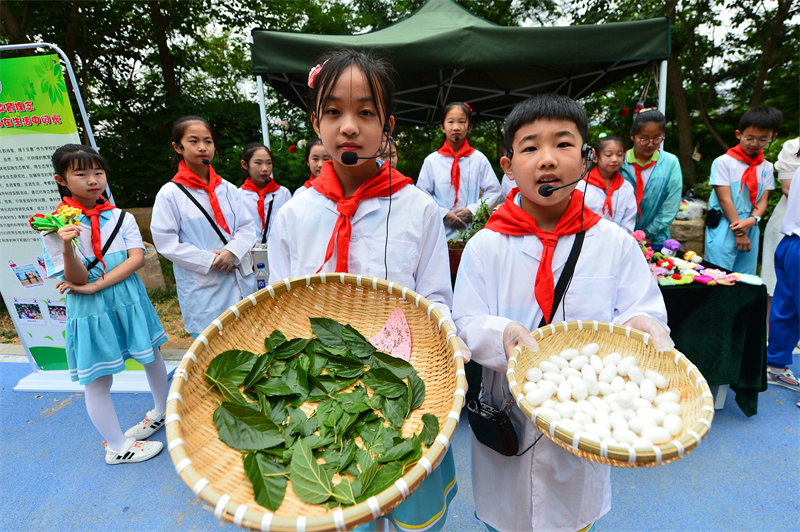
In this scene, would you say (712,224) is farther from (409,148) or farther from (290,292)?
(409,148)

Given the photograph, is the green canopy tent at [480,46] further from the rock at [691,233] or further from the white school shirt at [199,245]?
the rock at [691,233]

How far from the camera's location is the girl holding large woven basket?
4.72ft

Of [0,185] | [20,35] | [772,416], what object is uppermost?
[20,35]

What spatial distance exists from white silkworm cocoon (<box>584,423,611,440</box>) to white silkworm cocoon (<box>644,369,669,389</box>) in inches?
10.9

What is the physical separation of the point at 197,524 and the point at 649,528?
7.32ft

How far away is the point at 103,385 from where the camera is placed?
2471mm

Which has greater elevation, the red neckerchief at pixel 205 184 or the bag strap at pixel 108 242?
the red neckerchief at pixel 205 184

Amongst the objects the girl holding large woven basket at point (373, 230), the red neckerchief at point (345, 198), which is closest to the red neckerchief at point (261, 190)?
the girl holding large woven basket at point (373, 230)

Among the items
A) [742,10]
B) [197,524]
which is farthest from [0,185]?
[742,10]

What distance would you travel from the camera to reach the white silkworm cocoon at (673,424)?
3.44ft

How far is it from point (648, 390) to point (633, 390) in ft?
0.13

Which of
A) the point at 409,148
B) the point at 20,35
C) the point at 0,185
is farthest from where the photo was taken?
the point at 409,148

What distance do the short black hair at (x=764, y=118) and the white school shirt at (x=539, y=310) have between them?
291cm

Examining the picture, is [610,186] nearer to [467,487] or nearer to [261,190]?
[467,487]
